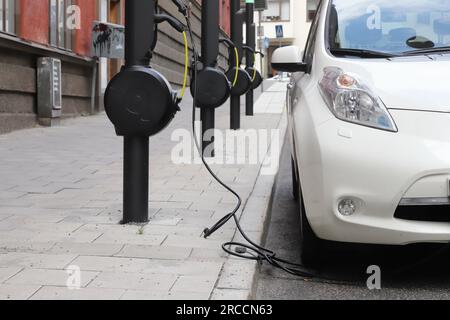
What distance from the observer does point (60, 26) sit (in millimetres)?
11680

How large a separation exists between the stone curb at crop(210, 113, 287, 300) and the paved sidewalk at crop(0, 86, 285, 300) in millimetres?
12

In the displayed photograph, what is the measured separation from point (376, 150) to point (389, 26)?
4.04ft

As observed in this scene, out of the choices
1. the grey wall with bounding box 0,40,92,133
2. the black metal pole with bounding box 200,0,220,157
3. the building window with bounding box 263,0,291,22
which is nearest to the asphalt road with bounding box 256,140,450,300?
the black metal pole with bounding box 200,0,220,157

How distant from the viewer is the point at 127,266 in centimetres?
359

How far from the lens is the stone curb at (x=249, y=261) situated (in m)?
3.22

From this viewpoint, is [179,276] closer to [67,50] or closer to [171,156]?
[171,156]

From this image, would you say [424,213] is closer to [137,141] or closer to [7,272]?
[137,141]

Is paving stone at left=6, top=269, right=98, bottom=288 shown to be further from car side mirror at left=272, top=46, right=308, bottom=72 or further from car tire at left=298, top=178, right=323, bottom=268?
car side mirror at left=272, top=46, right=308, bottom=72

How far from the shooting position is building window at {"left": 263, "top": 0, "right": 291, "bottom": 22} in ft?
167

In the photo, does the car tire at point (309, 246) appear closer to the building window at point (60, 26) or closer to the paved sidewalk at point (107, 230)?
the paved sidewalk at point (107, 230)

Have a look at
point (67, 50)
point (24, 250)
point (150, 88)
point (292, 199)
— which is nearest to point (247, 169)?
point (292, 199)

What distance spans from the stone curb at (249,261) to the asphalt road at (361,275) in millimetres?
127

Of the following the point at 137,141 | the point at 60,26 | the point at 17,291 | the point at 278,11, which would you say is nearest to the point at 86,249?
the point at 17,291

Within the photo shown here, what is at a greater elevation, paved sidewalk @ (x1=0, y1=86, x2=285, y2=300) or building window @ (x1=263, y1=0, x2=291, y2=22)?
building window @ (x1=263, y1=0, x2=291, y2=22)
